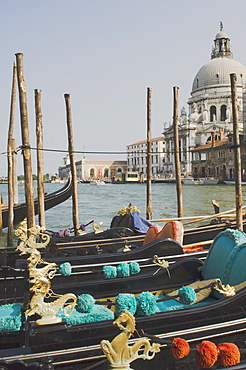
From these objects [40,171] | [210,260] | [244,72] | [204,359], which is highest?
[244,72]

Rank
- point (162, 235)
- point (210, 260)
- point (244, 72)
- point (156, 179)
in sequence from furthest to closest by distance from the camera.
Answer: point (244, 72)
point (156, 179)
point (162, 235)
point (210, 260)

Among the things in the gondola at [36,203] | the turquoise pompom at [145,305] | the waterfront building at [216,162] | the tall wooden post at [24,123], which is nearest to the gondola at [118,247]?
the tall wooden post at [24,123]

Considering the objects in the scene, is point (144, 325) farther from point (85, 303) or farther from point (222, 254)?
point (222, 254)

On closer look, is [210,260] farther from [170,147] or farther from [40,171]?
[170,147]

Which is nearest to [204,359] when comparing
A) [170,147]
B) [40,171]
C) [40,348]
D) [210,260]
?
[40,348]

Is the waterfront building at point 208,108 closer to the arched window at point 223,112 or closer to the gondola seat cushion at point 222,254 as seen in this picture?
the arched window at point 223,112

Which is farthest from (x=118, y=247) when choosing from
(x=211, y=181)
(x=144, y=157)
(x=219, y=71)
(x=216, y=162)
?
(x=144, y=157)

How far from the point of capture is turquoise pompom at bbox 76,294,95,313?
202 cm

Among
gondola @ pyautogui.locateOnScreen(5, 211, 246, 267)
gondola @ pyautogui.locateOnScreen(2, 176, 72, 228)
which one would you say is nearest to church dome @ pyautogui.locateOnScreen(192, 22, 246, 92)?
gondola @ pyautogui.locateOnScreen(2, 176, 72, 228)

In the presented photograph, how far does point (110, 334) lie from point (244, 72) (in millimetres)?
47251

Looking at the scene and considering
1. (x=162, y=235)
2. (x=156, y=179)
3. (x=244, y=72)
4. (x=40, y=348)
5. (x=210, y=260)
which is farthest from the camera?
(x=244, y=72)

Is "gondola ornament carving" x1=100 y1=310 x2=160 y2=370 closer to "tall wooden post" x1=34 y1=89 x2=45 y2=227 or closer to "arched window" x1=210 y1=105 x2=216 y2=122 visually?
"tall wooden post" x1=34 y1=89 x2=45 y2=227

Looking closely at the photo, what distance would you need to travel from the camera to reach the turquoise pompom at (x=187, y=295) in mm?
2137

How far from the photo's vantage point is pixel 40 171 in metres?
5.56
